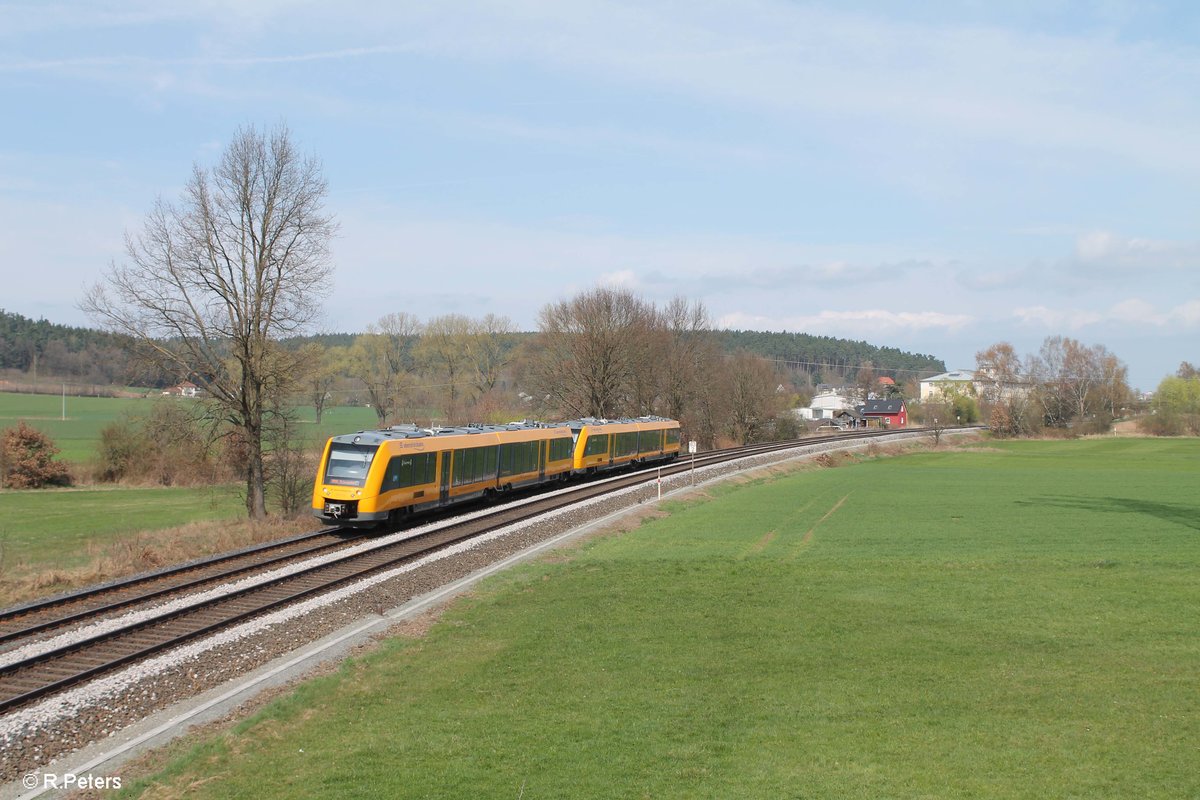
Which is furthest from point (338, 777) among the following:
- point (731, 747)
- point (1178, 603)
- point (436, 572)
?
point (1178, 603)

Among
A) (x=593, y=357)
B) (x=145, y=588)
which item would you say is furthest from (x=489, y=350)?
(x=145, y=588)

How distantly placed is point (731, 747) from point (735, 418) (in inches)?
3058

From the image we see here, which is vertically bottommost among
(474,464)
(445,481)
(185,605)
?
(185,605)

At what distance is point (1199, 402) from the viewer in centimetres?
12419

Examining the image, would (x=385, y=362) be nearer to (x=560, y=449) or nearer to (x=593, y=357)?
(x=593, y=357)

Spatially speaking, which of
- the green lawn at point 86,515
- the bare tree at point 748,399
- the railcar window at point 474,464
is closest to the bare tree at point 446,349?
the bare tree at point 748,399

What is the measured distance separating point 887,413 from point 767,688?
475 feet

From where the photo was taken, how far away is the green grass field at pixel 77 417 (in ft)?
224

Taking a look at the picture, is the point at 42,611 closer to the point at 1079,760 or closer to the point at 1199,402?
the point at 1079,760

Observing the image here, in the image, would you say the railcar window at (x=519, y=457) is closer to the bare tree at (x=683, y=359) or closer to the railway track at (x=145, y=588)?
the railway track at (x=145, y=588)

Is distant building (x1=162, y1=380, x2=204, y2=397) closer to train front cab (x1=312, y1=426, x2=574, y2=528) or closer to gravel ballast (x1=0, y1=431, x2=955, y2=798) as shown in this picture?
train front cab (x1=312, y1=426, x2=574, y2=528)

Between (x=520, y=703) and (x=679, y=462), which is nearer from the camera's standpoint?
(x=520, y=703)

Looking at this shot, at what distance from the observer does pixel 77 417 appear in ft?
322

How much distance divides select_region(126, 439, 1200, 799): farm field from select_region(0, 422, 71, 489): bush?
50339 millimetres
